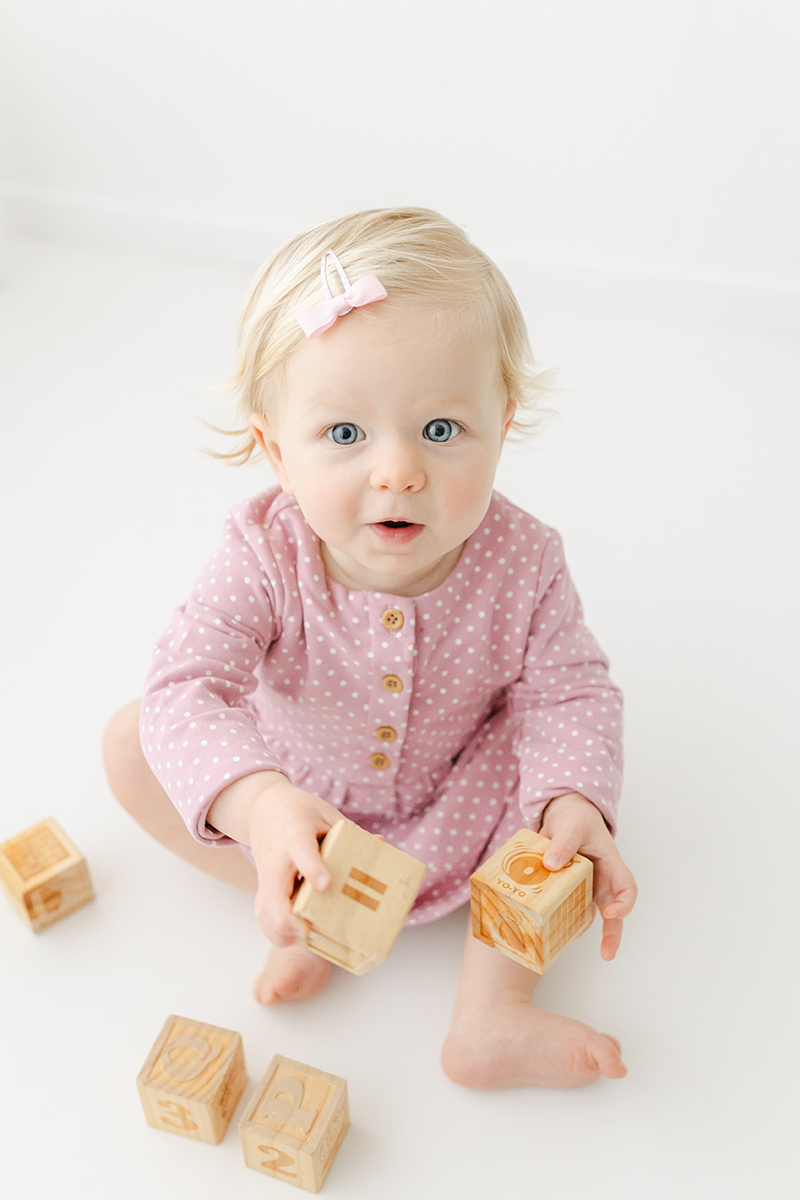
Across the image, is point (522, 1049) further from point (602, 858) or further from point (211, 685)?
point (211, 685)

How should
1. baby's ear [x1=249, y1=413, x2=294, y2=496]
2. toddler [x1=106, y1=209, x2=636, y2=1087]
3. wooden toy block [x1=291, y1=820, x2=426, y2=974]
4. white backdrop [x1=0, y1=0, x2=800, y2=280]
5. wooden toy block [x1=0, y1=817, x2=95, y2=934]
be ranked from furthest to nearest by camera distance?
white backdrop [x1=0, y1=0, x2=800, y2=280]
wooden toy block [x1=0, y1=817, x2=95, y2=934]
baby's ear [x1=249, y1=413, x2=294, y2=496]
toddler [x1=106, y1=209, x2=636, y2=1087]
wooden toy block [x1=291, y1=820, x2=426, y2=974]

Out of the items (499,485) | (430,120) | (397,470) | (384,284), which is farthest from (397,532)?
(430,120)

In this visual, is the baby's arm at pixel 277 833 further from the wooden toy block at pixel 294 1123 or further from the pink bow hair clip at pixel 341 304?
the pink bow hair clip at pixel 341 304

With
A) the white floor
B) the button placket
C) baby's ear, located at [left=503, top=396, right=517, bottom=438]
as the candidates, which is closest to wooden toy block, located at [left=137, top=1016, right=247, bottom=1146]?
the white floor

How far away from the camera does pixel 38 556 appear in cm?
144

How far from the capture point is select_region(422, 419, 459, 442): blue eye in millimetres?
806

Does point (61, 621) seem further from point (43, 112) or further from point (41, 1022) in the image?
point (43, 112)

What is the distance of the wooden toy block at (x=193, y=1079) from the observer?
2.79 ft

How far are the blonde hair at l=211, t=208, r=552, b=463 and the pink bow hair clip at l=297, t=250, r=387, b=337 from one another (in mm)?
12

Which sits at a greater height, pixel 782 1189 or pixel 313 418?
pixel 313 418

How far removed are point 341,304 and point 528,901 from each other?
41cm

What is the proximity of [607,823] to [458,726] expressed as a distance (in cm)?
16

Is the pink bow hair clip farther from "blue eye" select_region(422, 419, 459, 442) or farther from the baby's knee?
the baby's knee

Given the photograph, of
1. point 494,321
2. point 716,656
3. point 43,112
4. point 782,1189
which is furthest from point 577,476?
point 43,112
